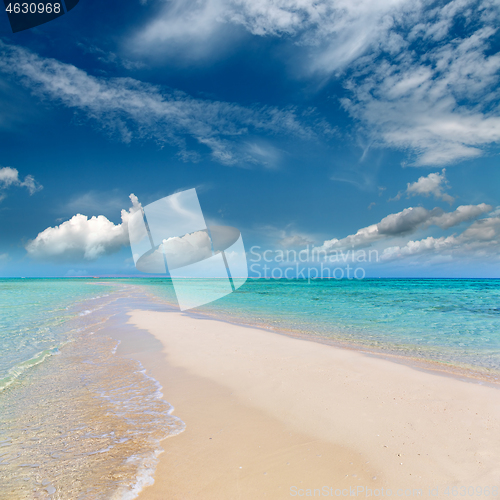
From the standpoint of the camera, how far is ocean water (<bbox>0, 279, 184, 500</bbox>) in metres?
3.07

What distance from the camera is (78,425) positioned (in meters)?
4.27

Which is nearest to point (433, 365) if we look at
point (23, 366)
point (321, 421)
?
point (321, 421)

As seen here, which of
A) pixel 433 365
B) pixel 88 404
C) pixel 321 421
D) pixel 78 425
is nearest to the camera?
pixel 78 425

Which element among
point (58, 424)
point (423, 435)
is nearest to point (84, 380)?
point (58, 424)

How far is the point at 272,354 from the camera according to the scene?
8.43m

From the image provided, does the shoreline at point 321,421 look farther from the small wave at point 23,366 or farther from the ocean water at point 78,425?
the small wave at point 23,366

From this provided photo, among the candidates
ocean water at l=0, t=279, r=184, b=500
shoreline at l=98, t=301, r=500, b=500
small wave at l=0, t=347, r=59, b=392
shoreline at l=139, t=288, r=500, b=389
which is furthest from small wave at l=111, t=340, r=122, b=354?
shoreline at l=139, t=288, r=500, b=389

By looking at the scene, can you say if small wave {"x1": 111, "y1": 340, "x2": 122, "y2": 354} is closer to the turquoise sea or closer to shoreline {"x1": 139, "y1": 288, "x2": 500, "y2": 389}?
the turquoise sea

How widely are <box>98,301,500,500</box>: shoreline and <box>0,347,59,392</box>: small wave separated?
8.80ft

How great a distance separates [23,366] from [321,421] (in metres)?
7.52

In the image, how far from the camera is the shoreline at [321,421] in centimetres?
324

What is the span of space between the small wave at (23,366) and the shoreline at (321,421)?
268 centimetres

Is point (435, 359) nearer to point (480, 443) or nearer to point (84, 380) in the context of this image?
point (480, 443)

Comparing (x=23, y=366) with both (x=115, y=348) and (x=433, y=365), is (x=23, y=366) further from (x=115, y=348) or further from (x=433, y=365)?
(x=433, y=365)
